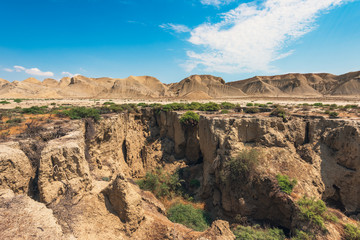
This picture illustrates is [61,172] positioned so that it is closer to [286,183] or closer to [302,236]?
[302,236]

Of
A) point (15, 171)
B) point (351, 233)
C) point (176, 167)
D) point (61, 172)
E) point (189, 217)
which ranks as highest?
point (15, 171)

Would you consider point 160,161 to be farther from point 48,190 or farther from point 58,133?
point 48,190

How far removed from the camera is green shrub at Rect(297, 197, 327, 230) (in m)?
7.54

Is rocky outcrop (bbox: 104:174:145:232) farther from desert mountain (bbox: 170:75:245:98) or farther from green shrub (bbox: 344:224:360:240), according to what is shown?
desert mountain (bbox: 170:75:245:98)

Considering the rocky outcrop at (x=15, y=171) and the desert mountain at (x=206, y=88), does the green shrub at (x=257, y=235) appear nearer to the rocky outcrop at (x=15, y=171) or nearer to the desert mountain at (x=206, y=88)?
the rocky outcrop at (x=15, y=171)

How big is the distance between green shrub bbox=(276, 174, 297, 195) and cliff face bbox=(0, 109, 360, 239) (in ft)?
0.98

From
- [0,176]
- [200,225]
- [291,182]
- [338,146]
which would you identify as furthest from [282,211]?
[0,176]

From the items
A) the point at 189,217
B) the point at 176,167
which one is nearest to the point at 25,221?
the point at 189,217

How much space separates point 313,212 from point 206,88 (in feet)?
253

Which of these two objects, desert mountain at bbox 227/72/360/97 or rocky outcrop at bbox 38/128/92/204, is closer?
rocky outcrop at bbox 38/128/92/204

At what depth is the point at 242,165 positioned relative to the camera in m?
10.8

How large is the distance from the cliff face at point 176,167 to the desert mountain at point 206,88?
6207cm

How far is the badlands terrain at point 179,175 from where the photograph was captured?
17.3ft

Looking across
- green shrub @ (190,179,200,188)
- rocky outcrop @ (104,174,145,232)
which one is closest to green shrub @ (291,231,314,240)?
rocky outcrop @ (104,174,145,232)
